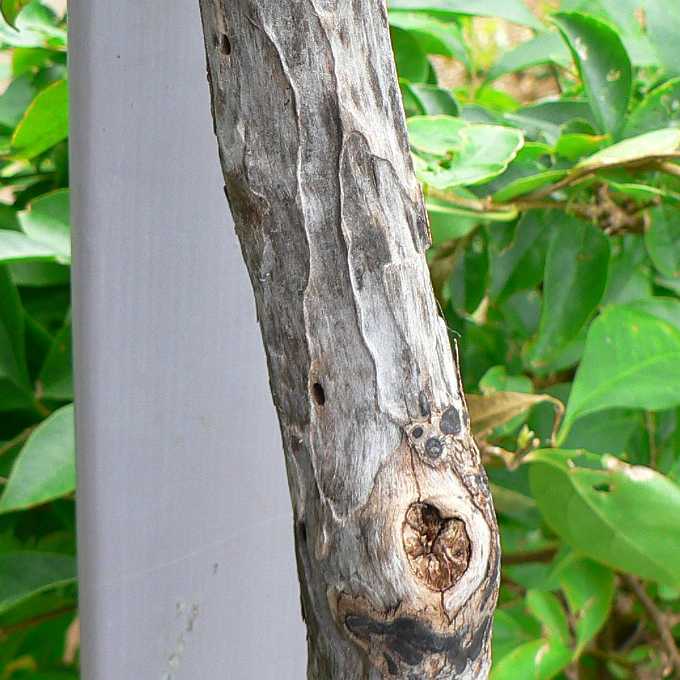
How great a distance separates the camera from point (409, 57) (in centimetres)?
50

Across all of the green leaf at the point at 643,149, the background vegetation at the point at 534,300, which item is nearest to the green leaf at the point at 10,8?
the background vegetation at the point at 534,300

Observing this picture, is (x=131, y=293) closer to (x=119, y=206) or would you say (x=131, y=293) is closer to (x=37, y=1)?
(x=119, y=206)

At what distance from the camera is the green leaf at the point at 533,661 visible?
0.43 metres

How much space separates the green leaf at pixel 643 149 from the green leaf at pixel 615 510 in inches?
4.9

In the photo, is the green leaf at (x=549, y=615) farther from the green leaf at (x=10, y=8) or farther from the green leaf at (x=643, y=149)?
the green leaf at (x=10, y=8)

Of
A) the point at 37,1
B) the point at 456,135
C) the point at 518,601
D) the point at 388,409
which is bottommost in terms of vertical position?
the point at 518,601

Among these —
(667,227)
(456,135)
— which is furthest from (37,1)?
(667,227)

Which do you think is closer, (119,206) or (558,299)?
(119,206)

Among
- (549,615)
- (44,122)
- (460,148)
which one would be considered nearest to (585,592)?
(549,615)

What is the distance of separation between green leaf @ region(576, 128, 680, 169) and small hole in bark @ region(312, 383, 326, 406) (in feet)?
0.75

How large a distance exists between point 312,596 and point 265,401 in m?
0.12

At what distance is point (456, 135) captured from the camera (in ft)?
1.28

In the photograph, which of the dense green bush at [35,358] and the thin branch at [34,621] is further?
the thin branch at [34,621]

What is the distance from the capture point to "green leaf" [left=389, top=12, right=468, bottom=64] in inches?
18.4
